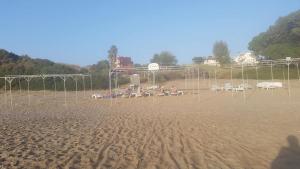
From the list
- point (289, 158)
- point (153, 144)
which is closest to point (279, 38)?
point (153, 144)

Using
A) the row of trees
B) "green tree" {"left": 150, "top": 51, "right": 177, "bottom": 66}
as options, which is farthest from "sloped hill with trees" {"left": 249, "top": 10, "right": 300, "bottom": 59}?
"green tree" {"left": 150, "top": 51, "right": 177, "bottom": 66}

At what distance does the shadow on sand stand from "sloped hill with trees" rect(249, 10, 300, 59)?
37.0 metres

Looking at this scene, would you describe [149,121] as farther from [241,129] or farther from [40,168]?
[40,168]

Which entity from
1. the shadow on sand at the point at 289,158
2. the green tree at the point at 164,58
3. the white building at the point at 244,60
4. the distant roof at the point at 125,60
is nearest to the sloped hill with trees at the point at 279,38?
the white building at the point at 244,60

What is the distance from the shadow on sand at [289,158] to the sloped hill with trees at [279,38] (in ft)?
121

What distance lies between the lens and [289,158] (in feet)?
22.2

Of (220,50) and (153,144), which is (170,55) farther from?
(153,144)

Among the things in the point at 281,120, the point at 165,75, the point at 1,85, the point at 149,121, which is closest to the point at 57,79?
the point at 1,85

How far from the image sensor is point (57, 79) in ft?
132

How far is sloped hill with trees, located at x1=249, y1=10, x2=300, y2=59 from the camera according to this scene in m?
44.0

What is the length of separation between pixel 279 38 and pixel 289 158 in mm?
46176

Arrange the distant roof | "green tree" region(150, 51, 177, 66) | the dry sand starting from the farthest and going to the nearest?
"green tree" region(150, 51, 177, 66)
the distant roof
the dry sand

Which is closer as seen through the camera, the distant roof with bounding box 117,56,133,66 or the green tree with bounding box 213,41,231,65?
the green tree with bounding box 213,41,231,65

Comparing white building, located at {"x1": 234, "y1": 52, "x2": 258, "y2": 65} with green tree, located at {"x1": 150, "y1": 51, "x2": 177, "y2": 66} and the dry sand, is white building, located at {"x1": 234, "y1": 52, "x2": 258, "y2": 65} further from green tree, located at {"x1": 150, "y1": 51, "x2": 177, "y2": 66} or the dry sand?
green tree, located at {"x1": 150, "y1": 51, "x2": 177, "y2": 66}
